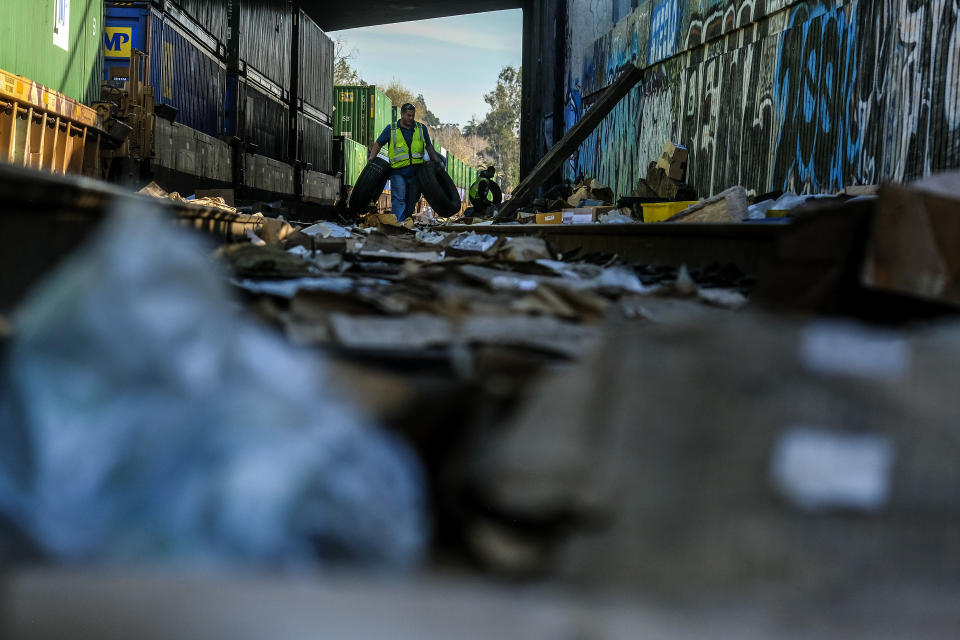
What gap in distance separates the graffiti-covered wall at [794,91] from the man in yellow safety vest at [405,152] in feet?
12.7

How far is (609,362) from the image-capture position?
4.09 feet

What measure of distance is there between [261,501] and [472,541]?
32cm

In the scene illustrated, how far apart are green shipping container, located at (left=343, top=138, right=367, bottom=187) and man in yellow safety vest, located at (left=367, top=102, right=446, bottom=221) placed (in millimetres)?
14517

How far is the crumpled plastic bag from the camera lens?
44.1 inches

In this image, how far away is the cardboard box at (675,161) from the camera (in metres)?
10.5

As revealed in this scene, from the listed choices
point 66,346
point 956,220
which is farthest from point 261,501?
point 956,220

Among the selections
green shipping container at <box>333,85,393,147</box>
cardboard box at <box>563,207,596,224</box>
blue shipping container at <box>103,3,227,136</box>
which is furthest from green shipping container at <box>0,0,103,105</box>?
green shipping container at <box>333,85,393,147</box>

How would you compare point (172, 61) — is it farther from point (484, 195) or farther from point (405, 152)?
point (484, 195)

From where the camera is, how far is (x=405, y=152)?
15453 mm

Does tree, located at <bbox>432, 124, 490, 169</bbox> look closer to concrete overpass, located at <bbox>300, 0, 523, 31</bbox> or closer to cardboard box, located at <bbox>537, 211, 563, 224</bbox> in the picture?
concrete overpass, located at <bbox>300, 0, 523, 31</bbox>

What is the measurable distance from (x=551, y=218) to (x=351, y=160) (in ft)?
71.9

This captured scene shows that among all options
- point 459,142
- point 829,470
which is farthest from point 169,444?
point 459,142

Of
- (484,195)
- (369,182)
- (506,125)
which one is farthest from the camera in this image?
(506,125)

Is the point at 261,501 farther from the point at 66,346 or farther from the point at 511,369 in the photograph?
the point at 511,369
